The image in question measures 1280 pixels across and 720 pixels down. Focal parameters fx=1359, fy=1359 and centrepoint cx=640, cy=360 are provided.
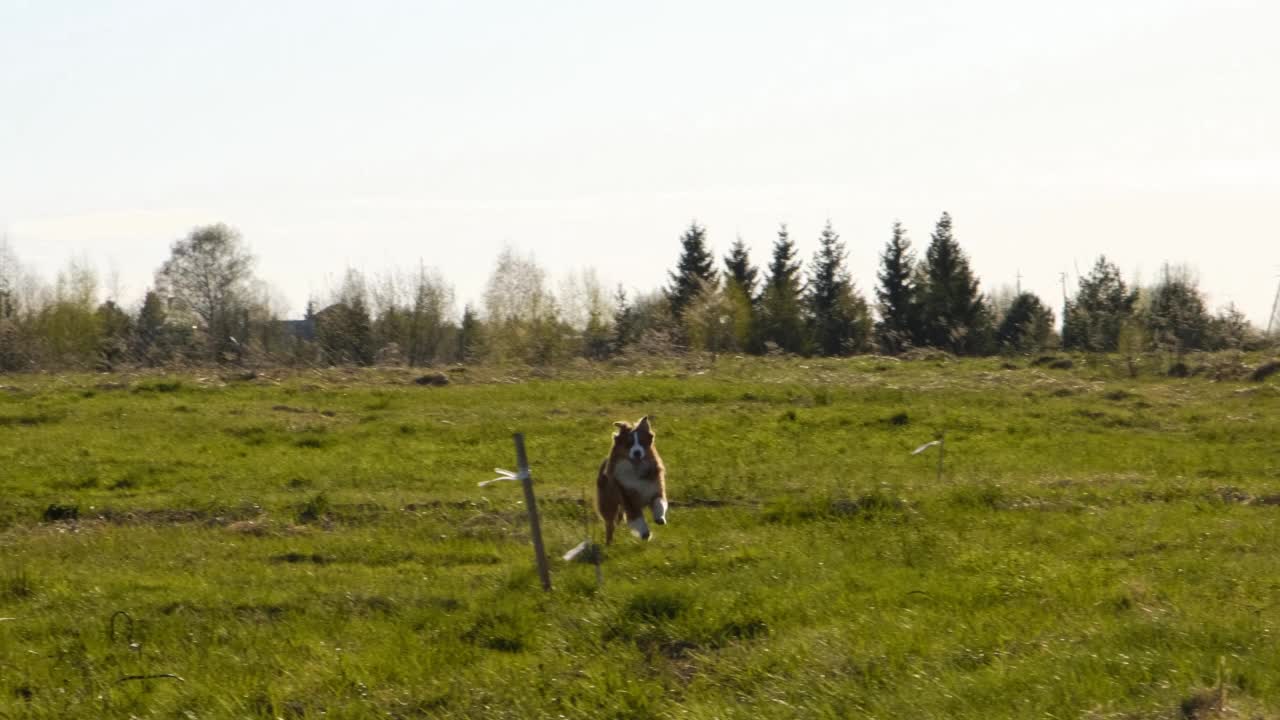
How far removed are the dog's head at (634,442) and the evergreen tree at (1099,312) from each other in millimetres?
37319

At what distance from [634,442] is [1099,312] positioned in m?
47.0

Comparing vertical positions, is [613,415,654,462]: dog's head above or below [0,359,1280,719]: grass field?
above

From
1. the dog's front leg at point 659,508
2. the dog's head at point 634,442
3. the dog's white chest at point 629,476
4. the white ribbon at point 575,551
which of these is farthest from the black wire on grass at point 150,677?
the dog's front leg at point 659,508

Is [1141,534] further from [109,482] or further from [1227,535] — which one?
[109,482]

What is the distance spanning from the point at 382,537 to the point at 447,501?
275 centimetres

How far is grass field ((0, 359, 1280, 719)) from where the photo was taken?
9.00m

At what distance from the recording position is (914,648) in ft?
31.0

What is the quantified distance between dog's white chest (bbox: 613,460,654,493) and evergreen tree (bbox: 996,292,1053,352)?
2113 inches

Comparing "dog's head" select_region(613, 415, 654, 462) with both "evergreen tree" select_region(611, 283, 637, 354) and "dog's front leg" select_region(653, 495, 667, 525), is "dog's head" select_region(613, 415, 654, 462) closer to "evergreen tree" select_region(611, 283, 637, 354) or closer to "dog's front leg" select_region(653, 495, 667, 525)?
"dog's front leg" select_region(653, 495, 667, 525)

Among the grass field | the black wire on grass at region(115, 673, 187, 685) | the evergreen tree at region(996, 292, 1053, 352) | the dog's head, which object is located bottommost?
the black wire on grass at region(115, 673, 187, 685)

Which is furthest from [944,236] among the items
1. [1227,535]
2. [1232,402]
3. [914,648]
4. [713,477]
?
[914,648]

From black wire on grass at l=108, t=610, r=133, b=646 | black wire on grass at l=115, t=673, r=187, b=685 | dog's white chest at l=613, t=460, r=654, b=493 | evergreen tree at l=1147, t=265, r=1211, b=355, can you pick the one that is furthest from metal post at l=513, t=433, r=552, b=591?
evergreen tree at l=1147, t=265, r=1211, b=355

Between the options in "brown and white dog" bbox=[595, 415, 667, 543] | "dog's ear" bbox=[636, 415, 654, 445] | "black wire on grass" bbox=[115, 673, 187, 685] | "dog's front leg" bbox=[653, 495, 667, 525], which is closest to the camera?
"black wire on grass" bbox=[115, 673, 187, 685]

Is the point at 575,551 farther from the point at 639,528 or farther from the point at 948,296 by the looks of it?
the point at 948,296
